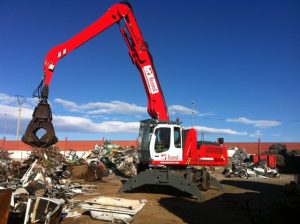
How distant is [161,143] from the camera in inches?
596

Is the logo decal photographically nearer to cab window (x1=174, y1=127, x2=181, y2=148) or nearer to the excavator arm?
the excavator arm

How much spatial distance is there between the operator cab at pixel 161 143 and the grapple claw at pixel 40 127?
416 centimetres

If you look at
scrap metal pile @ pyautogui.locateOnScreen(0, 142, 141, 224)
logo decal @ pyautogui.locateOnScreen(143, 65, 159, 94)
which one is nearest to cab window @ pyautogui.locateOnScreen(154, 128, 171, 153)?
logo decal @ pyautogui.locateOnScreen(143, 65, 159, 94)

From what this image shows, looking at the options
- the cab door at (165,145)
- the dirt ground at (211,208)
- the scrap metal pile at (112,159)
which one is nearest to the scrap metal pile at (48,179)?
the scrap metal pile at (112,159)

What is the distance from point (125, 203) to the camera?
10320mm

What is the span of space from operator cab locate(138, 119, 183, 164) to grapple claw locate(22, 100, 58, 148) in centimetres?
416

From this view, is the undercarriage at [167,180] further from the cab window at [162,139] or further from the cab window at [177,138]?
the cab window at [177,138]

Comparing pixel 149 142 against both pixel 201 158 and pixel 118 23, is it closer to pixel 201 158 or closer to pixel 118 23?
pixel 201 158

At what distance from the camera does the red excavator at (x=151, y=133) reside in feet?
43.5

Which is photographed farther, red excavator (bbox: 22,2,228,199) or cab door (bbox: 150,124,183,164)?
cab door (bbox: 150,124,183,164)

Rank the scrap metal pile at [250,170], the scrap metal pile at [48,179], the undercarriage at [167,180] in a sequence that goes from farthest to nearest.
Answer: the scrap metal pile at [250,170]
the undercarriage at [167,180]
the scrap metal pile at [48,179]

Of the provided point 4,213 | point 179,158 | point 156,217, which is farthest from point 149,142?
point 4,213

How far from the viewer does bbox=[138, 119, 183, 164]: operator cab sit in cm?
1500

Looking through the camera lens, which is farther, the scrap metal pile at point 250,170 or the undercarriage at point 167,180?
the scrap metal pile at point 250,170
